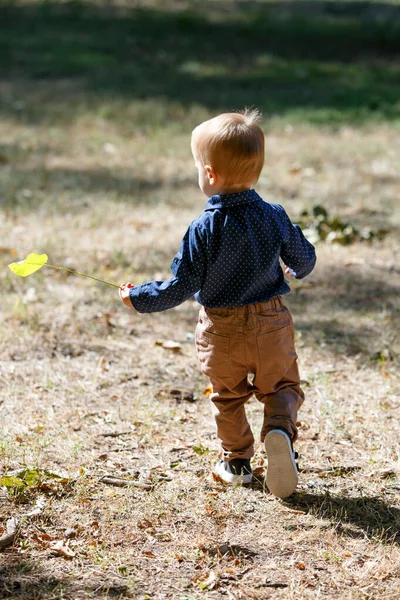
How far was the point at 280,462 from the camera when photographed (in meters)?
3.02

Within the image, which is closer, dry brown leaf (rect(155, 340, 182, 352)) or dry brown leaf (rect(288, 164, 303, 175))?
dry brown leaf (rect(155, 340, 182, 352))

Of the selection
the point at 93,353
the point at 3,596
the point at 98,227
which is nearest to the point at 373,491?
the point at 3,596

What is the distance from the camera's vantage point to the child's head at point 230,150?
115 inches

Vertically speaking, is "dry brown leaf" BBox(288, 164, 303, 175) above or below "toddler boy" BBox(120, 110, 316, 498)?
above

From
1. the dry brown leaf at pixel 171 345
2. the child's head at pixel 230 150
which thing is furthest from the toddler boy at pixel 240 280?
the dry brown leaf at pixel 171 345

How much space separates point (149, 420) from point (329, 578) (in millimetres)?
1331

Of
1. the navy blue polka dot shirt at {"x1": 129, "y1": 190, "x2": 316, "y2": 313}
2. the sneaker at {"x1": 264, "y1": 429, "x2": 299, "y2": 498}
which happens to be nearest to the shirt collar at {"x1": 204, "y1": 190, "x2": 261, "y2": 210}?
the navy blue polka dot shirt at {"x1": 129, "y1": 190, "x2": 316, "y2": 313}

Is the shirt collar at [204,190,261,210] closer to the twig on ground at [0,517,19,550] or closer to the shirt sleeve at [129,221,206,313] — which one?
the shirt sleeve at [129,221,206,313]

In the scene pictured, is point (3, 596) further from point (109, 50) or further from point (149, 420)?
point (109, 50)

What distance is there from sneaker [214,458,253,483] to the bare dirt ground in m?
0.07

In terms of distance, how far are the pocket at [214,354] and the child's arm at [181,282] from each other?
20 centimetres

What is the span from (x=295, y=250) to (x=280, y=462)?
30.3 inches

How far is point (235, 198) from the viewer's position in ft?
9.87

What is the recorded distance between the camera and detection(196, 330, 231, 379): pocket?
3111mm
